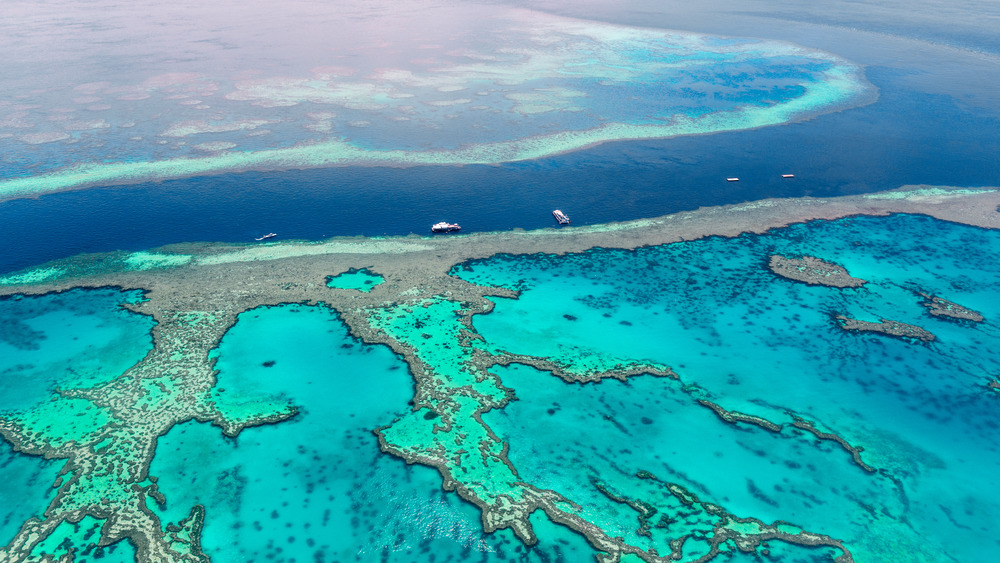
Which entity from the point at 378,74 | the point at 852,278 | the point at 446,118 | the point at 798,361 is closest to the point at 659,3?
the point at 378,74

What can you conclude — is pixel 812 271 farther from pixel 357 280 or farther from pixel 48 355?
pixel 48 355

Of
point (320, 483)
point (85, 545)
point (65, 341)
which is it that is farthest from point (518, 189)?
point (85, 545)

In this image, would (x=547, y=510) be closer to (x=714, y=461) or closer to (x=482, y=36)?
(x=714, y=461)

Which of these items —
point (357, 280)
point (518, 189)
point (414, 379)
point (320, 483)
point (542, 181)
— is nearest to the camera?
point (320, 483)

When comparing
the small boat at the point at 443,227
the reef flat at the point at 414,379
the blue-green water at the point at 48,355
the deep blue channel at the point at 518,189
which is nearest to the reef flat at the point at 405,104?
the deep blue channel at the point at 518,189

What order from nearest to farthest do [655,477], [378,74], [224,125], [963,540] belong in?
[963,540] < [655,477] < [224,125] < [378,74]
